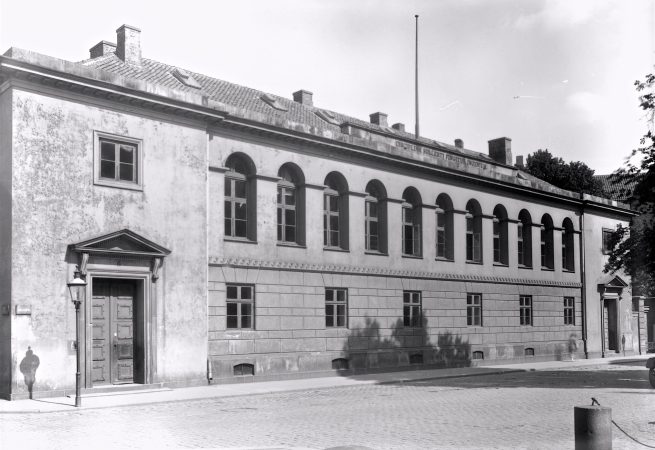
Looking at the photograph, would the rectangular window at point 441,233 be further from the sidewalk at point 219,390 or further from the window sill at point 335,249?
the window sill at point 335,249

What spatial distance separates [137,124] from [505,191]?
20037 mm

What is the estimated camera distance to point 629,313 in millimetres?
41812

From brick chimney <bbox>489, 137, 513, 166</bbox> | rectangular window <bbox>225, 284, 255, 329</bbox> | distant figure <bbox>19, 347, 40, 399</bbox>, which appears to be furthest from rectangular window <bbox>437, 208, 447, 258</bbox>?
distant figure <bbox>19, 347, 40, 399</bbox>

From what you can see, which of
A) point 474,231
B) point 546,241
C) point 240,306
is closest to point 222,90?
point 240,306

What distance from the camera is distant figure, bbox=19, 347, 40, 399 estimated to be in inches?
690

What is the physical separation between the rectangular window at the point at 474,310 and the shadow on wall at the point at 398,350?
3.99 ft

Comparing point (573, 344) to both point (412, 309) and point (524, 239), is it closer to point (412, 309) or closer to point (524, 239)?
point (524, 239)

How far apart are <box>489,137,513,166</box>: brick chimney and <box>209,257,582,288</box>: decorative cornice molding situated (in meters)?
9.32

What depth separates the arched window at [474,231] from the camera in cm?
3281

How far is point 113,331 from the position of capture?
19.8 meters

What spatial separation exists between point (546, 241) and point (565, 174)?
62.8ft

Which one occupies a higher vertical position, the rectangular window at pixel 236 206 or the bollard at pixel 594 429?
the rectangular window at pixel 236 206

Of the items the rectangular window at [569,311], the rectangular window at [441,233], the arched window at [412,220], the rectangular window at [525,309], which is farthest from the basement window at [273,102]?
the rectangular window at [569,311]

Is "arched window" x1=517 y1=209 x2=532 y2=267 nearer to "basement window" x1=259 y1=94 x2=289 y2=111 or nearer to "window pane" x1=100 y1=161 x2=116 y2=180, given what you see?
"basement window" x1=259 y1=94 x2=289 y2=111
